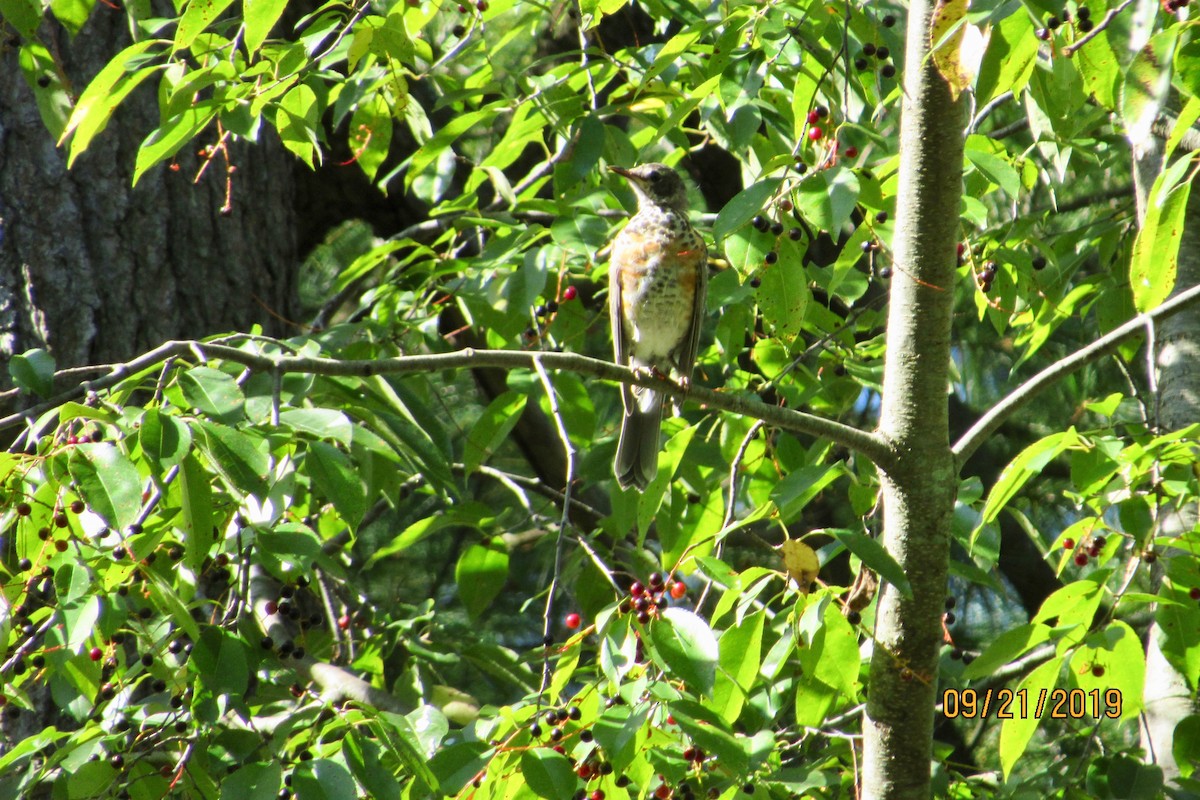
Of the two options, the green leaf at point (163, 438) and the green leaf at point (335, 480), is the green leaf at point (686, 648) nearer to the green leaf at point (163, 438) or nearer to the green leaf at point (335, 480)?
the green leaf at point (335, 480)

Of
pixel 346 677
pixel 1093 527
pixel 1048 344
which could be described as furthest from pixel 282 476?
pixel 1048 344

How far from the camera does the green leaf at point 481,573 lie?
9.34ft

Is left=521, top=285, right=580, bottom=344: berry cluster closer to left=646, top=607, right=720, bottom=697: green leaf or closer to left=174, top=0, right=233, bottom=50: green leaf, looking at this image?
left=174, top=0, right=233, bottom=50: green leaf

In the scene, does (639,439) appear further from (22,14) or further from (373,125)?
(22,14)

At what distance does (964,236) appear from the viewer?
2635 millimetres

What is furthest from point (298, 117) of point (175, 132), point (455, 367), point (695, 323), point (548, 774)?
point (695, 323)

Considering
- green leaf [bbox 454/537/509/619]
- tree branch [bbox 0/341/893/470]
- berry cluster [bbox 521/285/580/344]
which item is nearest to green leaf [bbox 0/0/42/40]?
tree branch [bbox 0/341/893/470]

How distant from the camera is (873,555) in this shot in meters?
1.82

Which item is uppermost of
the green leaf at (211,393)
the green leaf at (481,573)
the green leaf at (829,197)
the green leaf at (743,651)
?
the green leaf at (829,197)

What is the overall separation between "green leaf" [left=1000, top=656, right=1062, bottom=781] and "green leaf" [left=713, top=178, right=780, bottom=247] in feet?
2.89

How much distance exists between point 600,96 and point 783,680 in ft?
7.21

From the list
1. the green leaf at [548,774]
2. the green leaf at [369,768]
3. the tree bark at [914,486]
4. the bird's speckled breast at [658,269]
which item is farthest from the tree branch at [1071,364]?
the bird's speckled breast at [658,269]

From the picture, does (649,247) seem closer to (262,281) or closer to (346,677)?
(262,281)

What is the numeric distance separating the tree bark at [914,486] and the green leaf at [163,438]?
1215 mm
